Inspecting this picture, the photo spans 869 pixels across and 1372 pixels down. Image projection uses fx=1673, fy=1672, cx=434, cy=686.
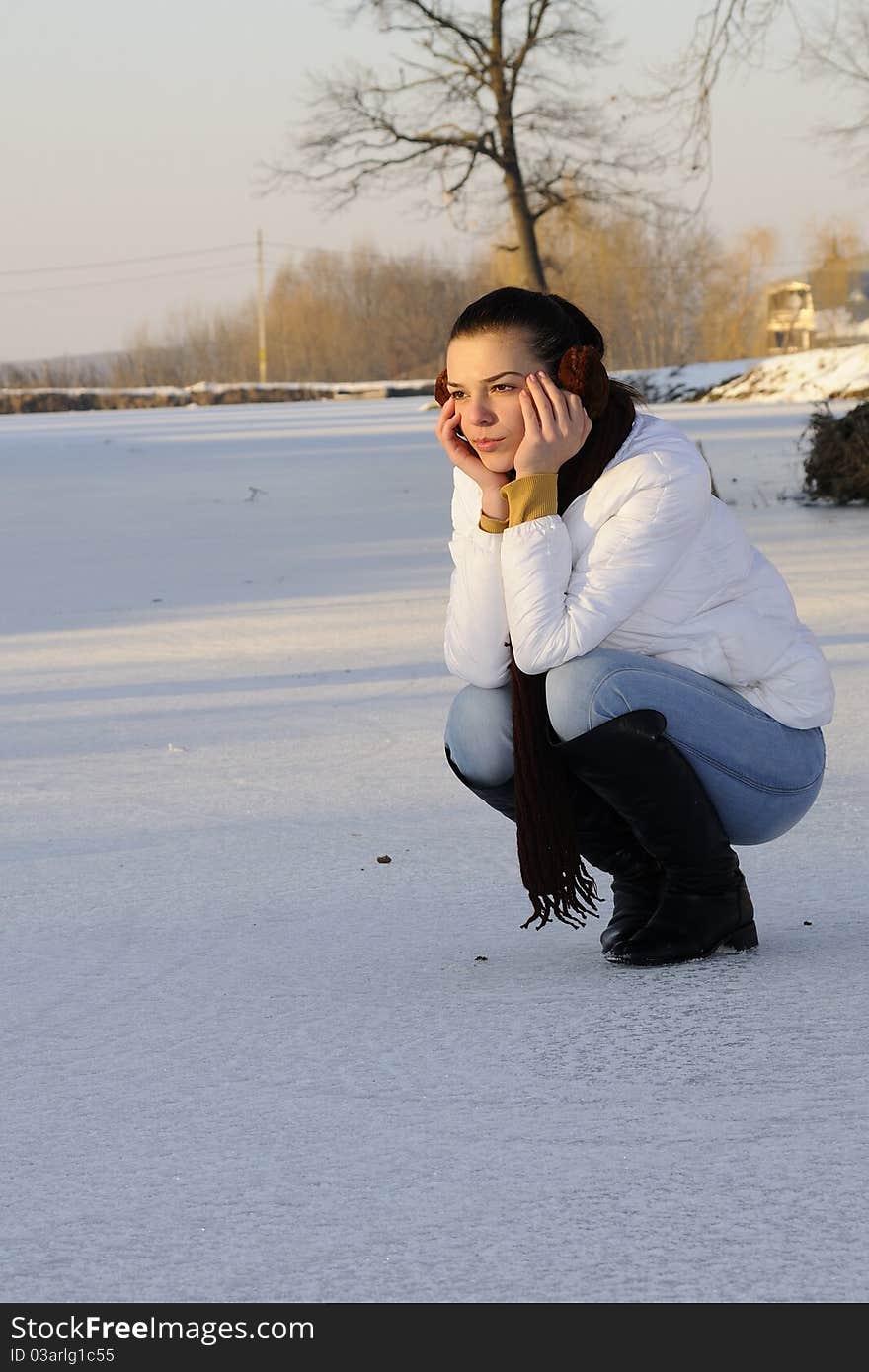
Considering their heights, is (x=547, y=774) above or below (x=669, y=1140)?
above

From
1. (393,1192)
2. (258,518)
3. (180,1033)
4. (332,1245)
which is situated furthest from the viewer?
(258,518)

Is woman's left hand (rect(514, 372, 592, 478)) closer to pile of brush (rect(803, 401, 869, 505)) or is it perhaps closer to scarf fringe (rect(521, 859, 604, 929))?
scarf fringe (rect(521, 859, 604, 929))

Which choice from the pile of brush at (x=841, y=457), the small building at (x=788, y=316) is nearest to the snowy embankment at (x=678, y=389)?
the pile of brush at (x=841, y=457)

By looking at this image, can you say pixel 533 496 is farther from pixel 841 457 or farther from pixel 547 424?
pixel 841 457

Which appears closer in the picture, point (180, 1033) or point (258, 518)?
point (180, 1033)

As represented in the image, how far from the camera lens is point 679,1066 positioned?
1996 mm

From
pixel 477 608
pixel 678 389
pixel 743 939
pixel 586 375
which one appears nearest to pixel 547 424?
pixel 586 375

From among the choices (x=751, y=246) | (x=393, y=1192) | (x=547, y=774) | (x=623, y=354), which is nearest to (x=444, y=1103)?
(x=393, y=1192)

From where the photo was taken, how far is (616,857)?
254 centimetres

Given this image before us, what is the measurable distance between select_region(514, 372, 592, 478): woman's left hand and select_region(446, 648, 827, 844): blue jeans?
0.92ft

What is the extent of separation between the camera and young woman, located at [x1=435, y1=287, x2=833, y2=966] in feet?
7.61

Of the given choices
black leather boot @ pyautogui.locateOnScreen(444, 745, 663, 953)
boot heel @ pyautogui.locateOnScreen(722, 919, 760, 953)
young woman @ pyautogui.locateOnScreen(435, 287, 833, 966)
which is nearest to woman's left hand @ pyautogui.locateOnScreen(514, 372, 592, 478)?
young woman @ pyautogui.locateOnScreen(435, 287, 833, 966)
